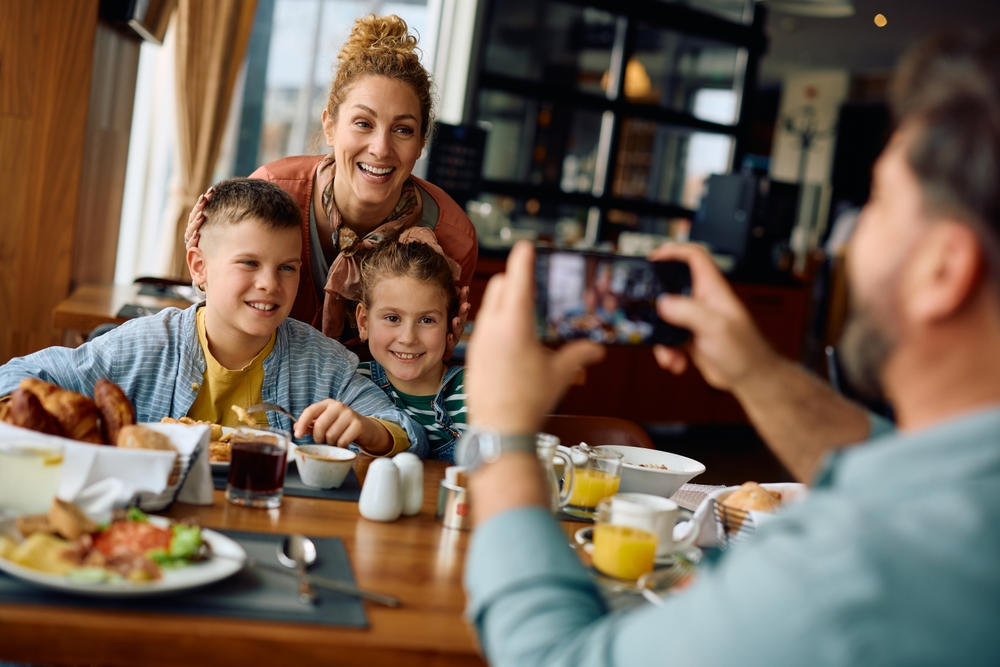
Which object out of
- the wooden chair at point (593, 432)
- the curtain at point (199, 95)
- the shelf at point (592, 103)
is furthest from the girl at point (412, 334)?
the shelf at point (592, 103)

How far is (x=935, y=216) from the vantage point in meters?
0.75

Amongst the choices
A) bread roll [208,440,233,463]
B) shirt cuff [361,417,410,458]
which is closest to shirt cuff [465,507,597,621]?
bread roll [208,440,233,463]

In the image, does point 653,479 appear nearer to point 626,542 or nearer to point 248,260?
point 626,542

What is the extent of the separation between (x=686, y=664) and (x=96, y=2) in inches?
146

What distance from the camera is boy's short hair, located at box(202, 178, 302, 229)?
194 cm

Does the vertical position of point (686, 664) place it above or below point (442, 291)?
below

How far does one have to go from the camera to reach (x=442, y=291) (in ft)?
7.36

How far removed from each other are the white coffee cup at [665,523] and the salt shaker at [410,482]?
0.31 m

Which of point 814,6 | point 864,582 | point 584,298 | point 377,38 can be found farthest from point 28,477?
point 814,6

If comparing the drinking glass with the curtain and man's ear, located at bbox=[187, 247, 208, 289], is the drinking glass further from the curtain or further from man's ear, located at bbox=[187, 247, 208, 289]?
the curtain

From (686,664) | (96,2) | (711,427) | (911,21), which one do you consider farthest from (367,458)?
(911,21)

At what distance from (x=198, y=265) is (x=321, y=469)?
2.33ft

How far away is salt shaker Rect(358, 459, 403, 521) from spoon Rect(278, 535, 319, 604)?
0.68ft

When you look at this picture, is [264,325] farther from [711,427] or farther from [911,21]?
[911,21]
